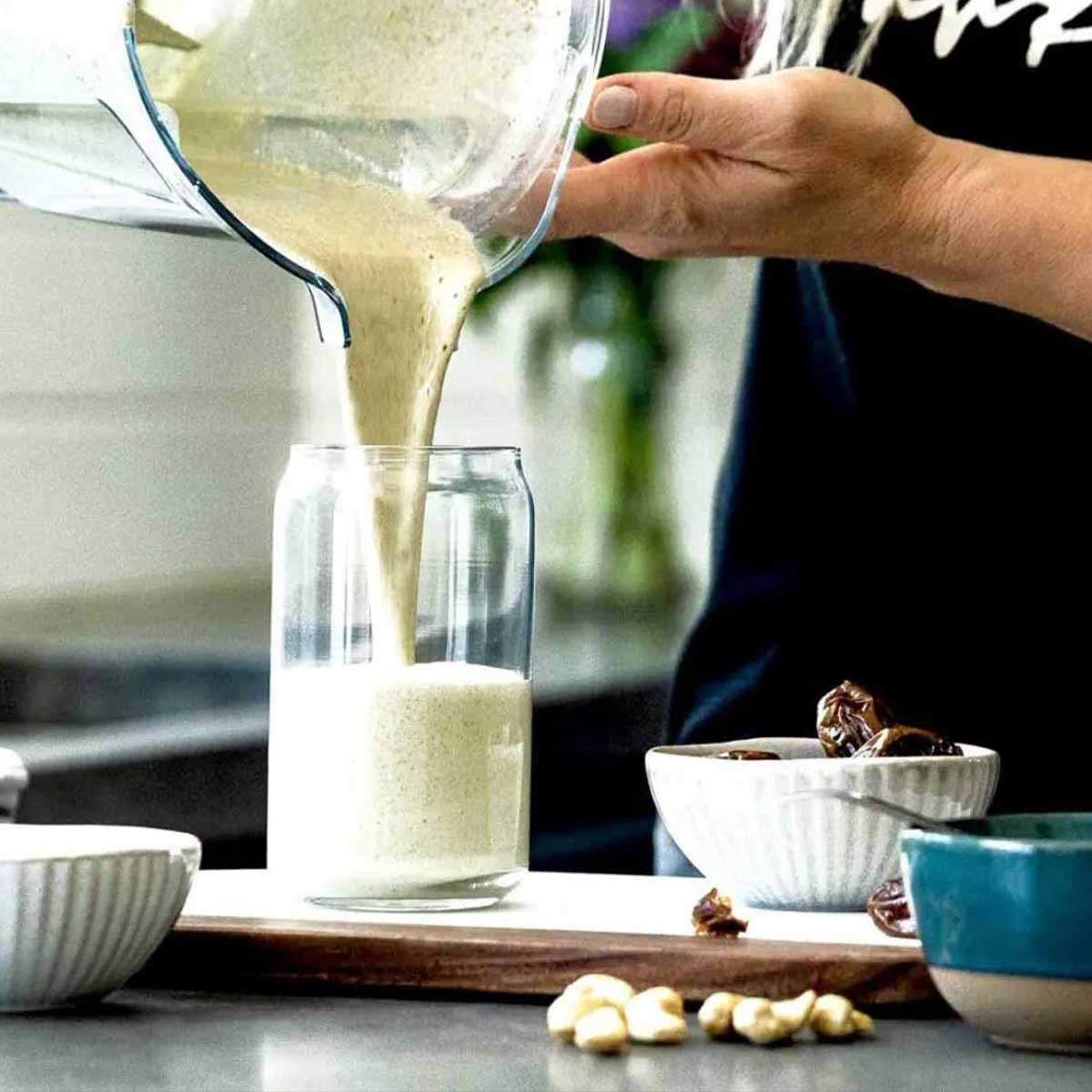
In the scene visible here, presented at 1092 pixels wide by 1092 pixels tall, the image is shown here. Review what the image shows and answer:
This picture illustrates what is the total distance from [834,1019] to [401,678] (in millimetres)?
368

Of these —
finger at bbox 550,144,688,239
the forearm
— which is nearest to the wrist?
the forearm

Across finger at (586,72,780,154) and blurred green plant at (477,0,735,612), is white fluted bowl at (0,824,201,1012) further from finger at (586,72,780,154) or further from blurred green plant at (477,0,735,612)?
blurred green plant at (477,0,735,612)

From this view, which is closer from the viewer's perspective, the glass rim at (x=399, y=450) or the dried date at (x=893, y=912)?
the dried date at (x=893, y=912)

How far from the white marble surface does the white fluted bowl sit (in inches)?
5.1

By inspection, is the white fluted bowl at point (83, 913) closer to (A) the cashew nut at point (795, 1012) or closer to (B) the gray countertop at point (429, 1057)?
(B) the gray countertop at point (429, 1057)

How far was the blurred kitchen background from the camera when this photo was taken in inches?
141

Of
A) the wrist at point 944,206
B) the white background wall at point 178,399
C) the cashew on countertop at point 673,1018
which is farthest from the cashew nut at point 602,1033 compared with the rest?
the white background wall at point 178,399

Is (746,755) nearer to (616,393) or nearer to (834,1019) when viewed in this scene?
(834,1019)

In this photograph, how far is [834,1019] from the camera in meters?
1.02

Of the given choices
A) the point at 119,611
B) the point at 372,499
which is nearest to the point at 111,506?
the point at 119,611

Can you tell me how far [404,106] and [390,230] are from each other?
7cm

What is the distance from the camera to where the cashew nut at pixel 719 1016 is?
3.37ft

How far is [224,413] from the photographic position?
13.3 feet

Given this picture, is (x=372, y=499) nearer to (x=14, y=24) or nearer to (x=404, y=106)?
(x=404, y=106)
